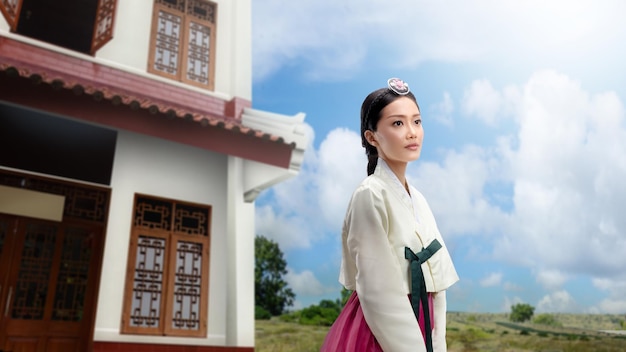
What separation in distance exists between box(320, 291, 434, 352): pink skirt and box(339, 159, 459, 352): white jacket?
40mm

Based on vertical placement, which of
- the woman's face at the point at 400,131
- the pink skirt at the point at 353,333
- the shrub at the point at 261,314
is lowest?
the pink skirt at the point at 353,333

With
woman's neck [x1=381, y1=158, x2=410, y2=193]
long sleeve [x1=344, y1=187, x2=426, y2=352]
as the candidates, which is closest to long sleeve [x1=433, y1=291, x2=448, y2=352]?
long sleeve [x1=344, y1=187, x2=426, y2=352]

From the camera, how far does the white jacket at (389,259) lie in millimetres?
1494

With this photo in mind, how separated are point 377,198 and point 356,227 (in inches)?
4.4

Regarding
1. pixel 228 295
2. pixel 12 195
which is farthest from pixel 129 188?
pixel 228 295

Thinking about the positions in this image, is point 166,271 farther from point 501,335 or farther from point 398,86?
point 501,335

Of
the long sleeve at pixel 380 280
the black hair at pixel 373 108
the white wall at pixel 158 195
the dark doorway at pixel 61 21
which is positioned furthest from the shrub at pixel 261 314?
the long sleeve at pixel 380 280

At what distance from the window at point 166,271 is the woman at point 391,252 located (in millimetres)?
4494

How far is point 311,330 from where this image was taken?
11664 millimetres

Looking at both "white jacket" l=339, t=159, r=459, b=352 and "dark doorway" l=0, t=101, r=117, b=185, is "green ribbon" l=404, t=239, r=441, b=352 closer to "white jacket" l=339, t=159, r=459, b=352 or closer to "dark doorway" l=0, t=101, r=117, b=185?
"white jacket" l=339, t=159, r=459, b=352

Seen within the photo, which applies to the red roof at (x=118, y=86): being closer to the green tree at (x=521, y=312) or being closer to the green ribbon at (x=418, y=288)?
the green ribbon at (x=418, y=288)

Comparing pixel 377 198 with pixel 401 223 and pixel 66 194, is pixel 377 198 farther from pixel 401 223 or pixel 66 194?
pixel 66 194

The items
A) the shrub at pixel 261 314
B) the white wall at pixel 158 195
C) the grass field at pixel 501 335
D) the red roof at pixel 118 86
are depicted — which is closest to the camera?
the red roof at pixel 118 86

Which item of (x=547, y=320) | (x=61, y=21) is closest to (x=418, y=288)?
(x=61, y=21)
